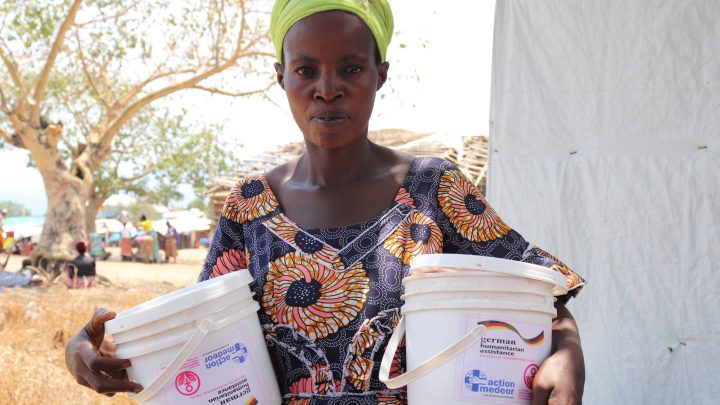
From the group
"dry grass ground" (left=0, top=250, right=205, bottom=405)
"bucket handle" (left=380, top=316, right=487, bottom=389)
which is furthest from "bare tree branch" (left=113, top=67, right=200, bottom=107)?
"bucket handle" (left=380, top=316, right=487, bottom=389)

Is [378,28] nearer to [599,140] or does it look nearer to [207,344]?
[207,344]

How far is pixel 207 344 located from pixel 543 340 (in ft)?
2.05

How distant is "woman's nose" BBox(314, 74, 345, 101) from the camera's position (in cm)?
145

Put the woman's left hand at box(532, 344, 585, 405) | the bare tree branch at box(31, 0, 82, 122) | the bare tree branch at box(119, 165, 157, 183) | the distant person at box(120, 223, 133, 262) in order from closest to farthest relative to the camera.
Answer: the woman's left hand at box(532, 344, 585, 405) < the bare tree branch at box(31, 0, 82, 122) < the distant person at box(120, 223, 133, 262) < the bare tree branch at box(119, 165, 157, 183)

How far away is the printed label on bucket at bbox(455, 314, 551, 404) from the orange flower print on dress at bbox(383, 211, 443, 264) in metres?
0.28

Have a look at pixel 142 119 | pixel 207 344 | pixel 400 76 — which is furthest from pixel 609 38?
pixel 142 119

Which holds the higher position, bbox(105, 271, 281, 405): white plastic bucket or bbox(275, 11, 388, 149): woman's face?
bbox(275, 11, 388, 149): woman's face

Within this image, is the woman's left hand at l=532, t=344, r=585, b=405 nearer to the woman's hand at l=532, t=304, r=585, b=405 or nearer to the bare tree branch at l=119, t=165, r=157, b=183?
the woman's hand at l=532, t=304, r=585, b=405

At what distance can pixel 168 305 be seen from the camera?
1265mm

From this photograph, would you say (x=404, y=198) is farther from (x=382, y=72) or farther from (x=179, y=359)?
(x=179, y=359)

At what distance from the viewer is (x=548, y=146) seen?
3287 mm

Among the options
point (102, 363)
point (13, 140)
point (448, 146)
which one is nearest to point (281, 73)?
point (102, 363)

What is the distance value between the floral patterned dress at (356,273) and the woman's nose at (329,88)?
0.27 metres

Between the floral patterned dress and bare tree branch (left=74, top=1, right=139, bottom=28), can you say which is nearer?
the floral patterned dress
